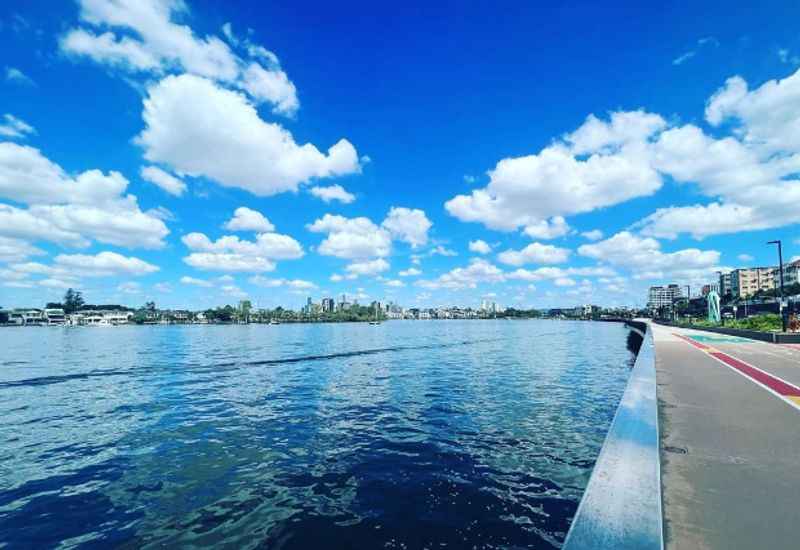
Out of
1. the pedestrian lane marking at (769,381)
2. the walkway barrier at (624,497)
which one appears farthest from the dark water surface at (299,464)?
the pedestrian lane marking at (769,381)

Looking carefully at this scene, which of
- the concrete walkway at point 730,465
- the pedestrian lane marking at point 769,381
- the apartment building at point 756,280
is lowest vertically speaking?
the pedestrian lane marking at point 769,381

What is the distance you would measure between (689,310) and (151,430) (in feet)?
664

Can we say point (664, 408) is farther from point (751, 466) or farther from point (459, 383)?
point (459, 383)

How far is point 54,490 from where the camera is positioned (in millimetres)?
9359

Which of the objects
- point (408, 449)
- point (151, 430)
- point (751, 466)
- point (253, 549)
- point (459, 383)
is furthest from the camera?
point (459, 383)

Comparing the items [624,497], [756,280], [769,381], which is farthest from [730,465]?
[756,280]

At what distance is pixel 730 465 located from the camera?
227 inches

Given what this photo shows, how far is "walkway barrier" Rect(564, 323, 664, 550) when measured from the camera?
9.95 ft

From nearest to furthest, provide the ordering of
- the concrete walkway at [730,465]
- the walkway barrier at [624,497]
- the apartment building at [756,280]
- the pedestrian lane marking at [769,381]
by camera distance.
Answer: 1. the walkway barrier at [624,497]
2. the concrete walkway at [730,465]
3. the pedestrian lane marking at [769,381]
4. the apartment building at [756,280]

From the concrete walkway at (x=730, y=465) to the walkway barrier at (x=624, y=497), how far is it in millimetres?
386

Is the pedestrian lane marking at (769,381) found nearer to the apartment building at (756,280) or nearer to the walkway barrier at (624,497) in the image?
the walkway barrier at (624,497)

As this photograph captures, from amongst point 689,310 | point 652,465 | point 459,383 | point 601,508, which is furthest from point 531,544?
point 689,310

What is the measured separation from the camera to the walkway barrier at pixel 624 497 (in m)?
3.03

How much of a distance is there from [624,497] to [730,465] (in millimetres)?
3301
